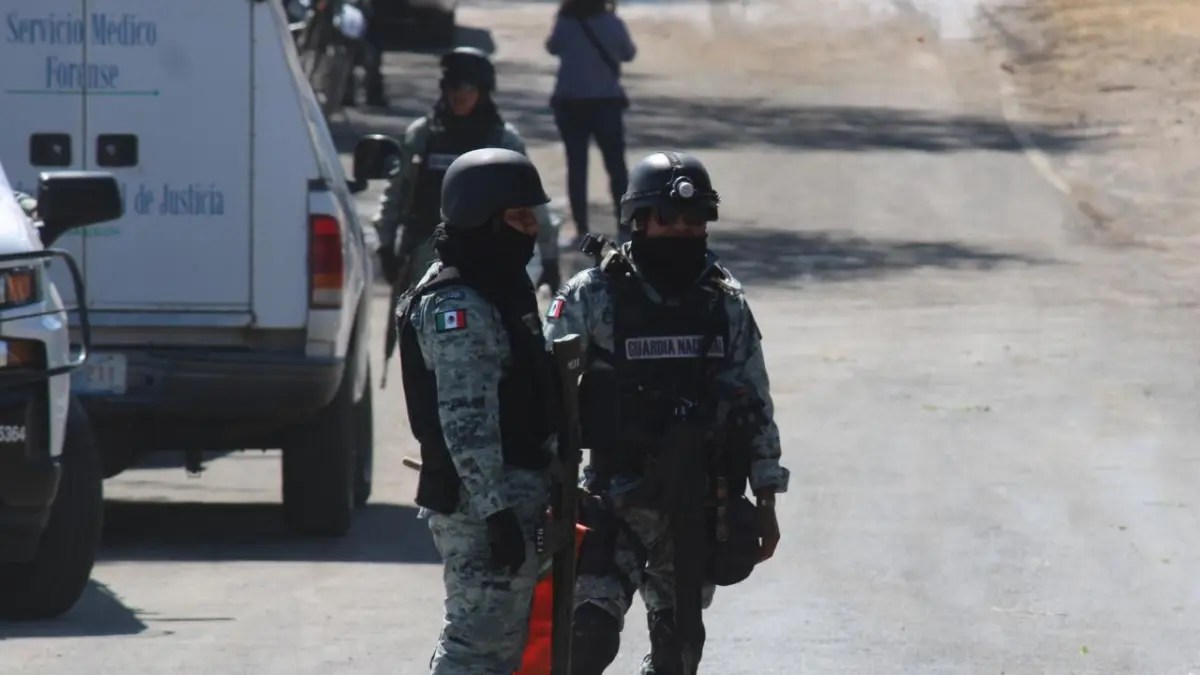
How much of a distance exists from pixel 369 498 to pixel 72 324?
2.01 meters

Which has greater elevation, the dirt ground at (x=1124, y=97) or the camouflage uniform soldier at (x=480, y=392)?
the camouflage uniform soldier at (x=480, y=392)

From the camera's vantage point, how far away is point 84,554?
8.48 meters

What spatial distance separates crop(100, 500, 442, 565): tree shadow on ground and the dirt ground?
1002 cm

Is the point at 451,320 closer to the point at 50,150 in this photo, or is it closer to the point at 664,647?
the point at 664,647

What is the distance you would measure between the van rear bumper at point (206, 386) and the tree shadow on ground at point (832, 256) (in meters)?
8.82

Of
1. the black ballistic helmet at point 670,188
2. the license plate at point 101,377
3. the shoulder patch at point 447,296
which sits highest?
the black ballistic helmet at point 670,188

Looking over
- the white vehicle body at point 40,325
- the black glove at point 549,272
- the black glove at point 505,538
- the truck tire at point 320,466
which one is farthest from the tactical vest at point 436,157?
the black glove at point 505,538

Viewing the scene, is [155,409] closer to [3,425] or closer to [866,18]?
[3,425]

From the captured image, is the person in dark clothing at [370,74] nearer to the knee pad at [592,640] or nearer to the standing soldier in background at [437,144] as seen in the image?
the standing soldier in background at [437,144]

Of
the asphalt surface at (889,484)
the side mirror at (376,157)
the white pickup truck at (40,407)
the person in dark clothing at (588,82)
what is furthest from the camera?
the person in dark clothing at (588,82)

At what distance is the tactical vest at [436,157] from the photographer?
11.2m

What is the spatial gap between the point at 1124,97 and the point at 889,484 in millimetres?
16656

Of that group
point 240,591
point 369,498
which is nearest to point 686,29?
point 369,498

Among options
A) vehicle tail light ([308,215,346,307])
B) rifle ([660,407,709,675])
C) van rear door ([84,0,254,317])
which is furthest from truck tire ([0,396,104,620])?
rifle ([660,407,709,675])
